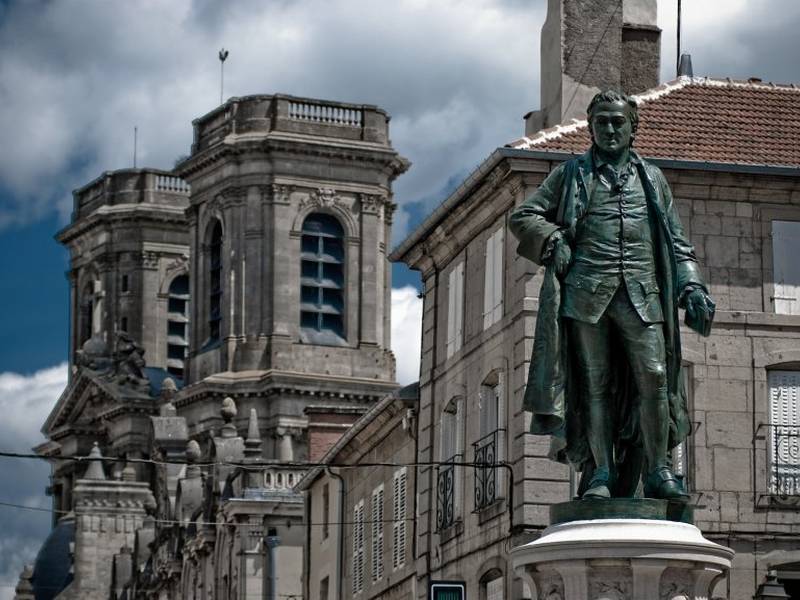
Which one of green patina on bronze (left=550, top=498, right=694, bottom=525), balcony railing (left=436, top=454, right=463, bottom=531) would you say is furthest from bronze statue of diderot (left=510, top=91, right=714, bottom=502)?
balcony railing (left=436, top=454, right=463, bottom=531)

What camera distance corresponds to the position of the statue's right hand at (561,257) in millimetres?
14227

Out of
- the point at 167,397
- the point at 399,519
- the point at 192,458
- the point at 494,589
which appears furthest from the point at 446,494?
the point at 167,397

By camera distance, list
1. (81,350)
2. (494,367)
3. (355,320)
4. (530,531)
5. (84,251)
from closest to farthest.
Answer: (530,531) → (494,367) → (355,320) → (81,350) → (84,251)

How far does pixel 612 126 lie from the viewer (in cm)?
1451

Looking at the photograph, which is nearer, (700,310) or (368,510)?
(700,310)

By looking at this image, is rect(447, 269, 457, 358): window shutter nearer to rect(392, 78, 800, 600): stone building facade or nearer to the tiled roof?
rect(392, 78, 800, 600): stone building facade

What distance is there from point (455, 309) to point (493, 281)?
2.46 metres

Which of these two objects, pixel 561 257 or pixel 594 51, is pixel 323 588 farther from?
pixel 561 257

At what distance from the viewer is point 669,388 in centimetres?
1413

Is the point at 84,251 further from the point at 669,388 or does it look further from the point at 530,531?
the point at 669,388

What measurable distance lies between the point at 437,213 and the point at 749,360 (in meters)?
6.30

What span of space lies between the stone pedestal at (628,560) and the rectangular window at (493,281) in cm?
2092

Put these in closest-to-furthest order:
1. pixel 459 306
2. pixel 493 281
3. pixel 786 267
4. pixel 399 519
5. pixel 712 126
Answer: pixel 786 267, pixel 712 126, pixel 493 281, pixel 459 306, pixel 399 519

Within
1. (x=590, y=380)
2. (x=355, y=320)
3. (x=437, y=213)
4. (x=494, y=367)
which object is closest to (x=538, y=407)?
(x=590, y=380)
